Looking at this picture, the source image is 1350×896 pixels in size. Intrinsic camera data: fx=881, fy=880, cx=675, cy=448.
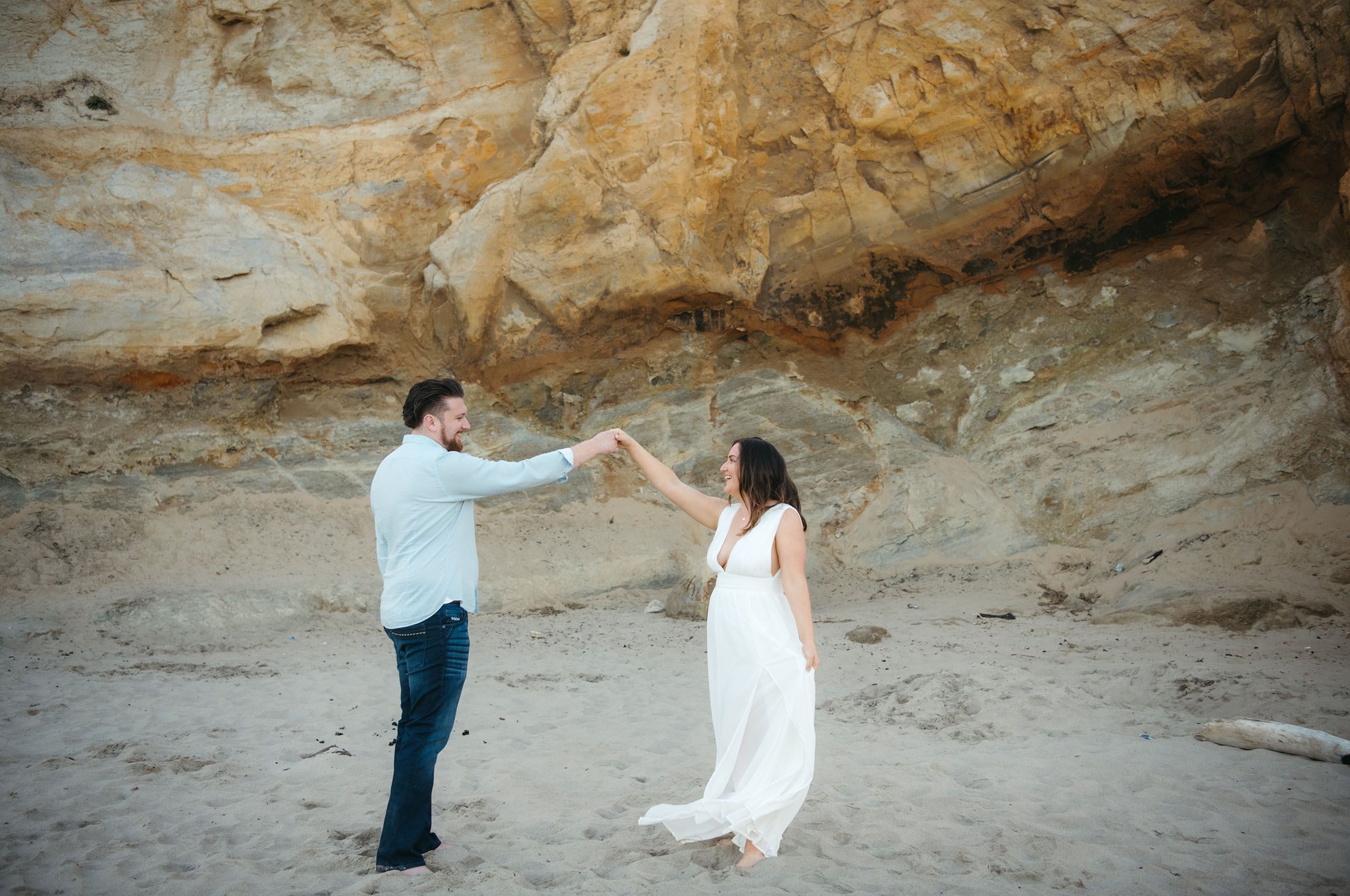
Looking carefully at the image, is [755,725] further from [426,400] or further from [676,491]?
[426,400]

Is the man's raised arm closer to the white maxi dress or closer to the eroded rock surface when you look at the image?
the white maxi dress

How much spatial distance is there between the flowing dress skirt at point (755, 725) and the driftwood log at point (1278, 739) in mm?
2659

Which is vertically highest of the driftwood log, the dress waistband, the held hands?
the held hands

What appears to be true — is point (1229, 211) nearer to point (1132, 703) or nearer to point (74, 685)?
point (1132, 703)

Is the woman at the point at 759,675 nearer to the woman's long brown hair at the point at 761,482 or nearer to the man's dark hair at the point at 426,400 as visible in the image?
the woman's long brown hair at the point at 761,482

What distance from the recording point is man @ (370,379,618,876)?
126 inches

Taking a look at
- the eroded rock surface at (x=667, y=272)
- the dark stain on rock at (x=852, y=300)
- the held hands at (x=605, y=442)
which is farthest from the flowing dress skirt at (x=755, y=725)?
the dark stain on rock at (x=852, y=300)

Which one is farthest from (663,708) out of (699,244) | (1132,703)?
(699,244)

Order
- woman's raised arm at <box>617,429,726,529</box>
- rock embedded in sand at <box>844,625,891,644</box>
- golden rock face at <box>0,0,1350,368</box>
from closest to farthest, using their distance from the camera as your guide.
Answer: woman's raised arm at <box>617,429,726,529</box> < rock embedded in sand at <box>844,625,891,644</box> < golden rock face at <box>0,0,1350,368</box>

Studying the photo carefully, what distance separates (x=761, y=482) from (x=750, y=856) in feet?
4.58

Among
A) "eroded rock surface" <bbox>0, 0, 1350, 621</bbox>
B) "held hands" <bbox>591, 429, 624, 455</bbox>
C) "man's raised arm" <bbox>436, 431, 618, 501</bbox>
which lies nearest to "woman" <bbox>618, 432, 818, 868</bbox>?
"held hands" <bbox>591, 429, 624, 455</bbox>

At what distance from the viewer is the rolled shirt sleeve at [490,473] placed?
3.24 metres

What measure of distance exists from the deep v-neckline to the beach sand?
110 centimetres

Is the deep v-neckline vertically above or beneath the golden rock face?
beneath
